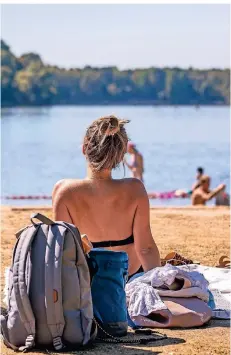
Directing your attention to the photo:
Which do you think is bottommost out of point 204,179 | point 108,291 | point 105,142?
point 204,179

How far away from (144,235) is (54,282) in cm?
105

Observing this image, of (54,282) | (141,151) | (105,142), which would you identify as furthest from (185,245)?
(141,151)

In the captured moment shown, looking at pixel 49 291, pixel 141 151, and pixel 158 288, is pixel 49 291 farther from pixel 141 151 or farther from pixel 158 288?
pixel 141 151

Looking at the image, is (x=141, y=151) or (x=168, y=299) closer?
(x=168, y=299)

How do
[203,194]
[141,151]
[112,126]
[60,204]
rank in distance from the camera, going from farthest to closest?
[141,151] < [203,194] < [60,204] < [112,126]

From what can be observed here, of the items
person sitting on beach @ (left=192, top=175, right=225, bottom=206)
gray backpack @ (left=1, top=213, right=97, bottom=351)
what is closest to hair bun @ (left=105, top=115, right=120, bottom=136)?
gray backpack @ (left=1, top=213, right=97, bottom=351)

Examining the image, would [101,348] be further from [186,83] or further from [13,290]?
[186,83]

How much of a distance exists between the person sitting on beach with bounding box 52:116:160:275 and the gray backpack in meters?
0.73

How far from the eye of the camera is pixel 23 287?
459cm

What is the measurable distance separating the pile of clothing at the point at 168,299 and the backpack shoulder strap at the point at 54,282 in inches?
29.7

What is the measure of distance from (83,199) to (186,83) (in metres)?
125

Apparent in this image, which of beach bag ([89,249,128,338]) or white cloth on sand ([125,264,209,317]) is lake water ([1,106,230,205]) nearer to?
white cloth on sand ([125,264,209,317])

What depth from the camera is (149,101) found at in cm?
13688

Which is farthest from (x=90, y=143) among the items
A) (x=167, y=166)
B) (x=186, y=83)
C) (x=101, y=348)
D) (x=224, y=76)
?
(x=186, y=83)
